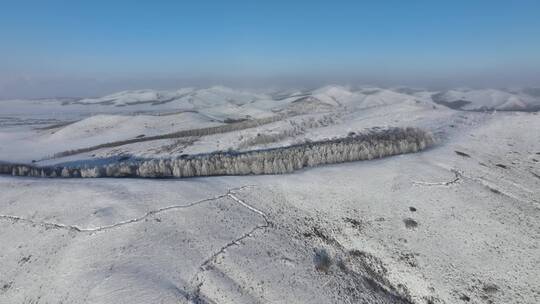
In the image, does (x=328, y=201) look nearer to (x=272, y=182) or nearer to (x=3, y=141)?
(x=272, y=182)

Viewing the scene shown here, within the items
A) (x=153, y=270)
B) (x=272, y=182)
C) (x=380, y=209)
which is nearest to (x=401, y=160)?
(x=380, y=209)

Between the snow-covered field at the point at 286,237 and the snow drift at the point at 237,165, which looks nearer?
the snow-covered field at the point at 286,237

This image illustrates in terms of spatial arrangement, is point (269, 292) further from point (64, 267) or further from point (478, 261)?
point (478, 261)

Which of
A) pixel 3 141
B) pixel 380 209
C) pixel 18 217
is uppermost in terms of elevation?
pixel 18 217

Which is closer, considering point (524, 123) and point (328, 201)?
point (328, 201)

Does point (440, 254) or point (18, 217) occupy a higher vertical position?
point (18, 217)

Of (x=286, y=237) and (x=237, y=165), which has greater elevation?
(x=237, y=165)

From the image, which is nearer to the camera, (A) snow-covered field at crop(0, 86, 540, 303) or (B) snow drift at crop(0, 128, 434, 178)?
(A) snow-covered field at crop(0, 86, 540, 303)

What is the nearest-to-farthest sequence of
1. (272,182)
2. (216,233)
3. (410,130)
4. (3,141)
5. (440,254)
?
(216,233) < (440,254) < (272,182) < (410,130) < (3,141)

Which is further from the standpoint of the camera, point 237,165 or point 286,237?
point 237,165

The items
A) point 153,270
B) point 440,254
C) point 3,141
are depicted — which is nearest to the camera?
point 153,270
